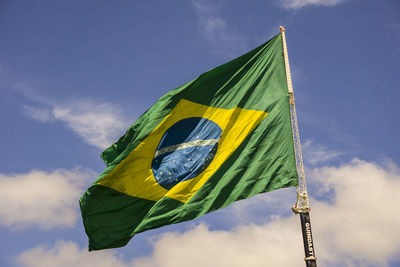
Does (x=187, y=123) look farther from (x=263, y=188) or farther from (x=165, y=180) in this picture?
(x=263, y=188)

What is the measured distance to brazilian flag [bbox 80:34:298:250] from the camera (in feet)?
50.0

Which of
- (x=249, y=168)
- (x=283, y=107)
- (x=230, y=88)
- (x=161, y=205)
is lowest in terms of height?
(x=161, y=205)

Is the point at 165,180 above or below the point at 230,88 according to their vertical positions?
below

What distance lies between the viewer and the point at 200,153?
16.5 m

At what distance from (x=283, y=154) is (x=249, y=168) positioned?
1.34 meters

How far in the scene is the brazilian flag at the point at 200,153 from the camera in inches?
600

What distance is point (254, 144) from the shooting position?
1568 centimetres

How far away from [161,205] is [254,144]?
407cm

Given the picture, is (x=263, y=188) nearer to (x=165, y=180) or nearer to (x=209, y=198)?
(x=209, y=198)

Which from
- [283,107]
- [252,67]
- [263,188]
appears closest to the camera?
[263,188]

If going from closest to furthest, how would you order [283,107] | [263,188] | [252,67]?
[263,188] → [283,107] → [252,67]

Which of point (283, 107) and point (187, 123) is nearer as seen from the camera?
point (283, 107)

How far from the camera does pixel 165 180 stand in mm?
16500

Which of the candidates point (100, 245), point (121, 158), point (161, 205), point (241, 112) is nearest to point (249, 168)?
point (241, 112)
